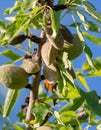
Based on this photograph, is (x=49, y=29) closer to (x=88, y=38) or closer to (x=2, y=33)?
(x=2, y=33)

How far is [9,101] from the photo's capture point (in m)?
2.01

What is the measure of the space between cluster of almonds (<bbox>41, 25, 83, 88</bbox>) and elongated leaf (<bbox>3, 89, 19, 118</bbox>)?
21 centimetres

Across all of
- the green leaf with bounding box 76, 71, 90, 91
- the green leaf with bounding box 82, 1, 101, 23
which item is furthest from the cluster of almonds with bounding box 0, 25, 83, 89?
the green leaf with bounding box 76, 71, 90, 91

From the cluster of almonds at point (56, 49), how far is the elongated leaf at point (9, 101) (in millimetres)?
211

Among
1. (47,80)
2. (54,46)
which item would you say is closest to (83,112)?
(47,80)

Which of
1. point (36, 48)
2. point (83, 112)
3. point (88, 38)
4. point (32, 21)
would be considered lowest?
point (83, 112)

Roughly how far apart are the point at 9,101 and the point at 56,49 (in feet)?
1.18

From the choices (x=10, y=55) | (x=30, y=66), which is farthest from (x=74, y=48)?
(x=10, y=55)

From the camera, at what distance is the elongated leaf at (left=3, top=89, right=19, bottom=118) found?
199 centimetres

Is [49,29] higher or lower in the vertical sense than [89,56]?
higher

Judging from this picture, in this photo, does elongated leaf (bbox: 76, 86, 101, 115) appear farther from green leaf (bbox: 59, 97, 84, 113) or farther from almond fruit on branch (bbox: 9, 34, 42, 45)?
almond fruit on branch (bbox: 9, 34, 42, 45)

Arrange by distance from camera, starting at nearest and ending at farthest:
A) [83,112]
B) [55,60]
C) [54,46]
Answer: [54,46], [55,60], [83,112]

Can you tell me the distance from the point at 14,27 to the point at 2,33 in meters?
0.09

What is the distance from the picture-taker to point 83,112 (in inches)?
83.2
